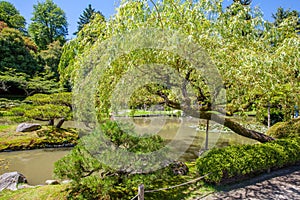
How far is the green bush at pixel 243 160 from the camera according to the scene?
4.06m

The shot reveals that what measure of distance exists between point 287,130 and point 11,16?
28.9m

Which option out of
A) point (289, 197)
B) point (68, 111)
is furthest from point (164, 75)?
point (68, 111)

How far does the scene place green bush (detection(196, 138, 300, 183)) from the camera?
4.06 metres

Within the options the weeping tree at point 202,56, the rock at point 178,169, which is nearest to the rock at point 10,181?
the weeping tree at point 202,56

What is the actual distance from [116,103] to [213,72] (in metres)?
1.79

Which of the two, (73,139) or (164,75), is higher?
(164,75)

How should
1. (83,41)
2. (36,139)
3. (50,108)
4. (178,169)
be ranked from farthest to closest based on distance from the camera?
(50,108) → (36,139) → (178,169) → (83,41)

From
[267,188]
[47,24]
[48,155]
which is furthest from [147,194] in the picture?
[47,24]

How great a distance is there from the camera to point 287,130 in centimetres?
659

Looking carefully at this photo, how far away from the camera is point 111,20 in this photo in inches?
144

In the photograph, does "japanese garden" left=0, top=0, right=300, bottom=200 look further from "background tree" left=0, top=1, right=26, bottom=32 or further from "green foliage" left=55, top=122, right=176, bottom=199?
"background tree" left=0, top=1, right=26, bottom=32

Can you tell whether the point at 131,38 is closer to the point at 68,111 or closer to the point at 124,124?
the point at 124,124

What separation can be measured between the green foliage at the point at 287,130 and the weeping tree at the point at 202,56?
3028 millimetres

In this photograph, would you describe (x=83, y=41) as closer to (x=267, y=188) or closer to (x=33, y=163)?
(x=267, y=188)
